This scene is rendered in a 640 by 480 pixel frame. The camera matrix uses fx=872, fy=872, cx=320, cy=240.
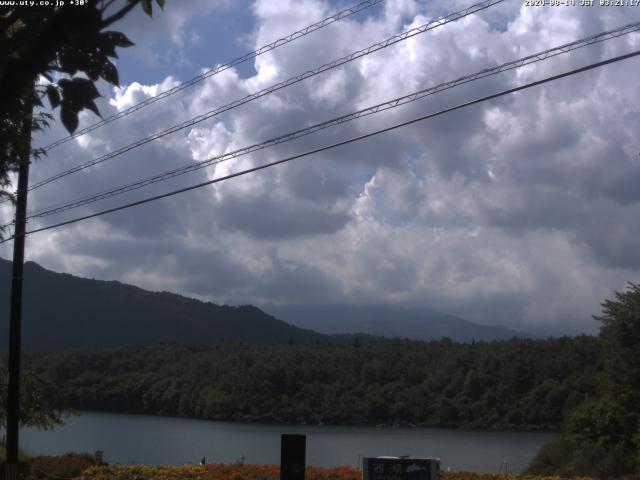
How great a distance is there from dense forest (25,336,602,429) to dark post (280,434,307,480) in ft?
139

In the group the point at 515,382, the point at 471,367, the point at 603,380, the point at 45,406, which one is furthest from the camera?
the point at 471,367

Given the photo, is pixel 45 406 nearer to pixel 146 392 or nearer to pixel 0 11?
pixel 0 11

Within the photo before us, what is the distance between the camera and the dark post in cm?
1333

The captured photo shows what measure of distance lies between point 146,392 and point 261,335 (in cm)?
11145

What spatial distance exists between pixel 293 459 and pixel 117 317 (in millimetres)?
162351

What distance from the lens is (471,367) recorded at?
226 ft

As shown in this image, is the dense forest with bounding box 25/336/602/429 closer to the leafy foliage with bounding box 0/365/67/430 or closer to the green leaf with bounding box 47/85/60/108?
the leafy foliage with bounding box 0/365/67/430

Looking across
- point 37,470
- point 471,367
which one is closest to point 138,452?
point 37,470

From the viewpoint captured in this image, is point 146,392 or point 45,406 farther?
point 146,392

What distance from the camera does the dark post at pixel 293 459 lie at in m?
13.3

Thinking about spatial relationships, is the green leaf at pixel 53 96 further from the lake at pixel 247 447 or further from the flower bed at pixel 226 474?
the lake at pixel 247 447

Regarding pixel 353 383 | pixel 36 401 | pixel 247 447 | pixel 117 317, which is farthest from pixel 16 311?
pixel 117 317

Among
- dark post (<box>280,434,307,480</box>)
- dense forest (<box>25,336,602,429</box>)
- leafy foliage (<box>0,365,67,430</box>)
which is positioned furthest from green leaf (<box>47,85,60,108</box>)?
dense forest (<box>25,336,602,429</box>)

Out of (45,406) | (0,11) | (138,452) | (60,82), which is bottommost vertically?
(138,452)
